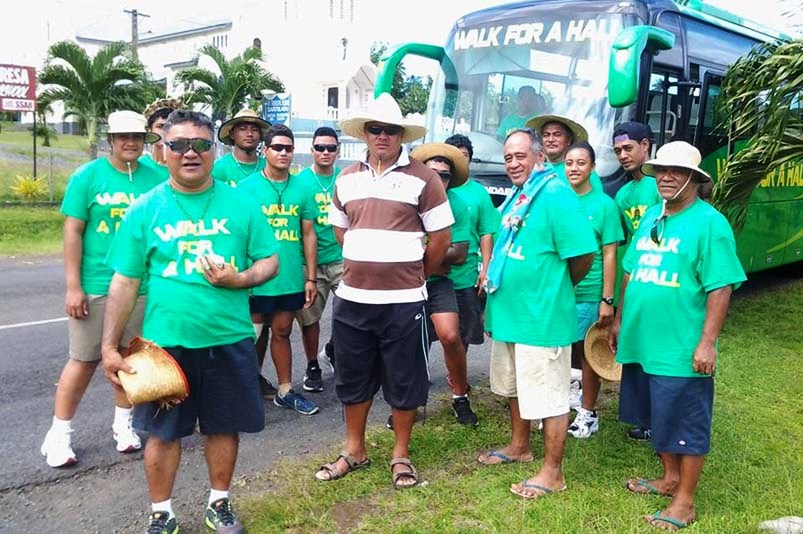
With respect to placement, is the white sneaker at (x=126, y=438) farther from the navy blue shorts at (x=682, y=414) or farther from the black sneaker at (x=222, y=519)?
the navy blue shorts at (x=682, y=414)

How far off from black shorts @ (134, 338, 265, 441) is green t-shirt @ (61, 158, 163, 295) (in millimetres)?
1126

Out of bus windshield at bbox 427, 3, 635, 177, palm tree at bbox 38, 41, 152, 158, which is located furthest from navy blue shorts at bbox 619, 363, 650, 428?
palm tree at bbox 38, 41, 152, 158

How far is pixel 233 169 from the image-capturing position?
16.4ft

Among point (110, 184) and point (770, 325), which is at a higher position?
point (110, 184)

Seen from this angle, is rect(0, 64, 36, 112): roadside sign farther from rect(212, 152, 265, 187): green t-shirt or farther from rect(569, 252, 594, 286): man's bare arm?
rect(569, 252, 594, 286): man's bare arm

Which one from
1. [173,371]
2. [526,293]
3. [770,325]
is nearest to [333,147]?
[526,293]

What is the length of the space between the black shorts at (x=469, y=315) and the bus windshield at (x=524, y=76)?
6.85ft

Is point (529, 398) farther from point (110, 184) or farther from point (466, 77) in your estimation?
point (466, 77)

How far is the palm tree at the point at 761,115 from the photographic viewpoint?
527 centimetres

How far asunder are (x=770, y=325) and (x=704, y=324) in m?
5.10

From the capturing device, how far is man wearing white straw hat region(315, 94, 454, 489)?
144 inches

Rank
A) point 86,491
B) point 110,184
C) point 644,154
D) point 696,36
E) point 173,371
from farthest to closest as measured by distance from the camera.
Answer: point 696,36 < point 644,154 < point 110,184 < point 86,491 < point 173,371

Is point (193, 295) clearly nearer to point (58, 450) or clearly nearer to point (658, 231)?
point (58, 450)

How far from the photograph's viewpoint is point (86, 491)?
12.1 ft
